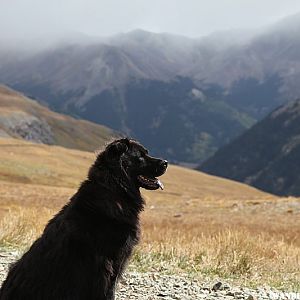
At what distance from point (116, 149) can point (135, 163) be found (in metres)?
0.33

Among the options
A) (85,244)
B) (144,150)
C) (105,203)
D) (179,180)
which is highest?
(144,150)

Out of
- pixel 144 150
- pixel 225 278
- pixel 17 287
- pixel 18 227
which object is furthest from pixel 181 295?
pixel 18 227

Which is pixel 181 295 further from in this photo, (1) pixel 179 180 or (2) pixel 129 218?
(1) pixel 179 180

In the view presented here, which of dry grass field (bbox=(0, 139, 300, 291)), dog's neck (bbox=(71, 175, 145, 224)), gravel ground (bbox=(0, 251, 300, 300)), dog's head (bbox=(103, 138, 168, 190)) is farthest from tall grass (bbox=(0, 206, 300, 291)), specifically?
dog's neck (bbox=(71, 175, 145, 224))

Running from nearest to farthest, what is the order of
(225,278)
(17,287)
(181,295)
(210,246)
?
(17,287) → (181,295) → (225,278) → (210,246)

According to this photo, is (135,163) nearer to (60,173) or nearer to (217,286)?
(217,286)

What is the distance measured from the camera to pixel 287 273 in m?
12.3

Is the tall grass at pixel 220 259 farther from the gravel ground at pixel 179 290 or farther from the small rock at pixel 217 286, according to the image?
the small rock at pixel 217 286

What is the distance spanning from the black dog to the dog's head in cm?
1

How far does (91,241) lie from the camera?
6.70 m

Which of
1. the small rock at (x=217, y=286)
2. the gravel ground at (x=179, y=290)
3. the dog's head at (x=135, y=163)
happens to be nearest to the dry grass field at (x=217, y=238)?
the gravel ground at (x=179, y=290)

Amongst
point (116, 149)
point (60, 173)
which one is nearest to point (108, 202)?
point (116, 149)

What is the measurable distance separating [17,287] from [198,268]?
633 centimetres

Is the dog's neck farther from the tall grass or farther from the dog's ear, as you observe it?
the tall grass
